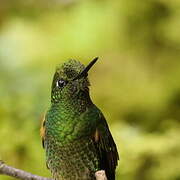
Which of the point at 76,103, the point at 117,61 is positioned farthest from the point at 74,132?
the point at 117,61

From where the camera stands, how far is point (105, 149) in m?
2.82

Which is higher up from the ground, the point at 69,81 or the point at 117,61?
the point at 69,81

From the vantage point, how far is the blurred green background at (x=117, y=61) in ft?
14.3

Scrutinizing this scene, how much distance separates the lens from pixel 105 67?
512cm

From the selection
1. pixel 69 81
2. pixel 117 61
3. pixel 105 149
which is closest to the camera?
pixel 69 81

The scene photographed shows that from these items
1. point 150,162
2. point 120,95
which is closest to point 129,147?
Answer: point 150,162

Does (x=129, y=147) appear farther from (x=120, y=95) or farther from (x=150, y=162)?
(x=120, y=95)

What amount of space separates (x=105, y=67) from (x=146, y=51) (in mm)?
367

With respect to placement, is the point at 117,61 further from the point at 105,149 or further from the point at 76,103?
the point at 76,103

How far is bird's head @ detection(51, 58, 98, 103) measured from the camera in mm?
2584

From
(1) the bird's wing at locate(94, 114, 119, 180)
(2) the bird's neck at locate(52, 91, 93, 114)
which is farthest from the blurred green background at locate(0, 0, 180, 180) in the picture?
(2) the bird's neck at locate(52, 91, 93, 114)

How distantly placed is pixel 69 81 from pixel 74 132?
0.22m

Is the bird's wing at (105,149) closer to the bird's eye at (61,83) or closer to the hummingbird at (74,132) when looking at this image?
the hummingbird at (74,132)

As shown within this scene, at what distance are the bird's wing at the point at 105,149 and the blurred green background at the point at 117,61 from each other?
1383 mm
